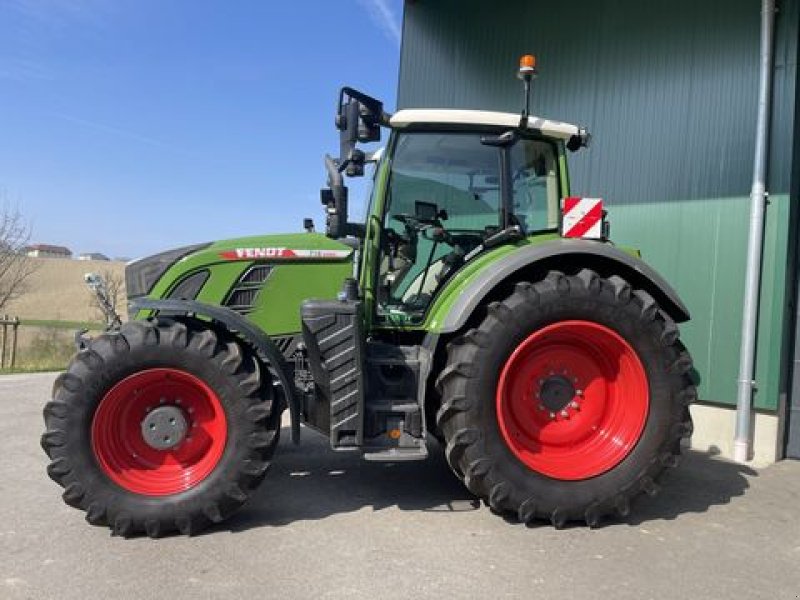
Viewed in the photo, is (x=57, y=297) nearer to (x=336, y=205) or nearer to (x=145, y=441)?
(x=145, y=441)

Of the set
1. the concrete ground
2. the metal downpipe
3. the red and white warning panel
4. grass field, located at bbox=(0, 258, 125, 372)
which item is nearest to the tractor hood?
grass field, located at bbox=(0, 258, 125, 372)

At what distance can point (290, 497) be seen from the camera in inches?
163

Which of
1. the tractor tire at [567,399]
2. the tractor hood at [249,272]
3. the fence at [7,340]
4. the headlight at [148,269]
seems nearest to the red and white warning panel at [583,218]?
the tractor tire at [567,399]

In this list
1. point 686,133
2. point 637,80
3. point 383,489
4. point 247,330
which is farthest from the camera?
point 637,80

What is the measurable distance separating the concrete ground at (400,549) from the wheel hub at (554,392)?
71 centimetres

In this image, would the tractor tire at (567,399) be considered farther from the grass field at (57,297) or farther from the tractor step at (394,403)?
the grass field at (57,297)

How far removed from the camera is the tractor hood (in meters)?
4.09

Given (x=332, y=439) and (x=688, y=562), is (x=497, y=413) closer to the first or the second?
(x=332, y=439)

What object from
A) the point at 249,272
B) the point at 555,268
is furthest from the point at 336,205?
Answer: the point at 555,268

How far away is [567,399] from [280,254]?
78.0 inches

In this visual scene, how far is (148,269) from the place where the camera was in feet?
13.6

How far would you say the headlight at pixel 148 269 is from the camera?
4113 millimetres

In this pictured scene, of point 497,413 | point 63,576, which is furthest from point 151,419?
point 497,413

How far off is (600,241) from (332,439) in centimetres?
203
